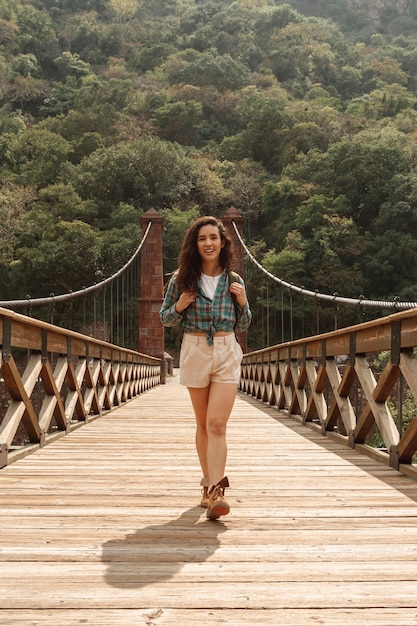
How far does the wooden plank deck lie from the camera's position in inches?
52.6

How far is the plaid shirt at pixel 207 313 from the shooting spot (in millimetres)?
2217

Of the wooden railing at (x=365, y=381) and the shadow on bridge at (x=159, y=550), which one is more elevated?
the wooden railing at (x=365, y=381)

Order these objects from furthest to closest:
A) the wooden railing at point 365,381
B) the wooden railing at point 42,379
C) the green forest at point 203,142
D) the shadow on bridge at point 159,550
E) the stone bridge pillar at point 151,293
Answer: the green forest at point 203,142 < the stone bridge pillar at point 151,293 < the wooden railing at point 42,379 < the wooden railing at point 365,381 < the shadow on bridge at point 159,550

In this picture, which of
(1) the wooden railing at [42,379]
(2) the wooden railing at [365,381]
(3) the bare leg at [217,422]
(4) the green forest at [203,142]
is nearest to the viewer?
(3) the bare leg at [217,422]

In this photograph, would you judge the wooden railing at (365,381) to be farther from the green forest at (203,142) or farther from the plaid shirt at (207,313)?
the green forest at (203,142)

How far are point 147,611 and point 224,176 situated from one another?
1305 inches

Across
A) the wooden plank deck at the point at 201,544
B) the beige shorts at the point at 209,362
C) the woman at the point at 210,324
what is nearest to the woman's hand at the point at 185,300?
the woman at the point at 210,324

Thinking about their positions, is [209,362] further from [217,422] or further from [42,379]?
[42,379]

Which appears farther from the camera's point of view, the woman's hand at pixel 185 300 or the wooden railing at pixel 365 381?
the wooden railing at pixel 365 381

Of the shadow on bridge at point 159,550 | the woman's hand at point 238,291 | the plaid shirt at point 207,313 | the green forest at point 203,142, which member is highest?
the green forest at point 203,142

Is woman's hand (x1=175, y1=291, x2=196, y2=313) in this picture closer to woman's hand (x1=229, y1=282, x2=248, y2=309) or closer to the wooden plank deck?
woman's hand (x1=229, y1=282, x2=248, y2=309)

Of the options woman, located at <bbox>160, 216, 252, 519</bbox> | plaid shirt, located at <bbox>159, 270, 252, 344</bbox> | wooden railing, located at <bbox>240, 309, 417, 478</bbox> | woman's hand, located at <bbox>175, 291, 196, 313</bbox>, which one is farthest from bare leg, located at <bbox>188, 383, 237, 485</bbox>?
wooden railing, located at <bbox>240, 309, 417, 478</bbox>

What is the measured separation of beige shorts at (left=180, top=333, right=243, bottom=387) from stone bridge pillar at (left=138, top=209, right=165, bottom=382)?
13398 mm

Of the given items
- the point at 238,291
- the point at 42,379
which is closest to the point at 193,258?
the point at 238,291
